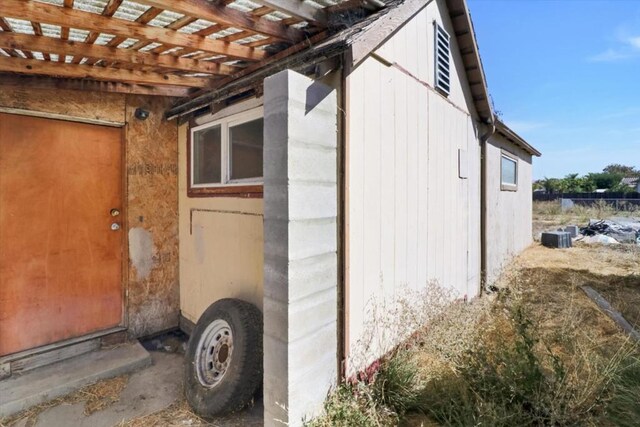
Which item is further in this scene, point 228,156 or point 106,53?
point 228,156

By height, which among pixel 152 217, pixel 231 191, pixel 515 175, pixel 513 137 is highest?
pixel 513 137

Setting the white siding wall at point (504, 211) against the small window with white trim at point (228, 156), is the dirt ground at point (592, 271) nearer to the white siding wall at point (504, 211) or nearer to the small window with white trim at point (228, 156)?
the white siding wall at point (504, 211)

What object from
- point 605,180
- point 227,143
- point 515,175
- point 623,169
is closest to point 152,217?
point 227,143

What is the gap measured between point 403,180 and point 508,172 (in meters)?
6.33

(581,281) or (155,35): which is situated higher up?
(155,35)

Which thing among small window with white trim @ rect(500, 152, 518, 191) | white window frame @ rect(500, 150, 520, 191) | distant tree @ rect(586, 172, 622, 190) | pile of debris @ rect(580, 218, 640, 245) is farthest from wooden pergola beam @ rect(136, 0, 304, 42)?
distant tree @ rect(586, 172, 622, 190)

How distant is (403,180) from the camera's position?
329 centimetres

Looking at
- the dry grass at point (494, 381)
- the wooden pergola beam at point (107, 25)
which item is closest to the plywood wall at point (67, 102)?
the wooden pergola beam at point (107, 25)

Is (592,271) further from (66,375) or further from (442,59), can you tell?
(66,375)

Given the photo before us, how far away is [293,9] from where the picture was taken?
2158 millimetres

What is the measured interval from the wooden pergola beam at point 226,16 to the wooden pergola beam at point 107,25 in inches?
15.3

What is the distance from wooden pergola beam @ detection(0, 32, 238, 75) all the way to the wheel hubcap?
2382 mm

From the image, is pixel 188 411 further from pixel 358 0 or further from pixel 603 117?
pixel 603 117

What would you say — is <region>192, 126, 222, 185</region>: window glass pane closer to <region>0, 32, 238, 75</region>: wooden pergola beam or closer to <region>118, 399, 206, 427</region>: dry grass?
<region>0, 32, 238, 75</region>: wooden pergola beam
